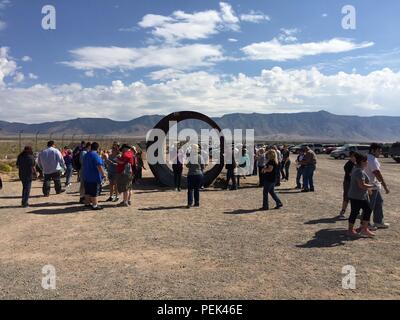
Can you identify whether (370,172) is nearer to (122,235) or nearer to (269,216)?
(269,216)

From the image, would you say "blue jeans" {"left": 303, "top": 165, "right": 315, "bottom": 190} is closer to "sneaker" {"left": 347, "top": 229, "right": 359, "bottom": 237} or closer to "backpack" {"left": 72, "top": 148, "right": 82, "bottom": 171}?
"sneaker" {"left": 347, "top": 229, "right": 359, "bottom": 237}

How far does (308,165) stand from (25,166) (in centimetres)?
879

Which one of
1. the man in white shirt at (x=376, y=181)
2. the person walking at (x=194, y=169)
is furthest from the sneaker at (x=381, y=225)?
the person walking at (x=194, y=169)

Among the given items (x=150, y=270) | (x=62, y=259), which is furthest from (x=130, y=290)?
(x=62, y=259)

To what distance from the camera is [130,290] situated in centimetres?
556

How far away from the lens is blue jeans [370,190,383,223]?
8.98 meters

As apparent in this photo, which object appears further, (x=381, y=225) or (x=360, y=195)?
(x=381, y=225)

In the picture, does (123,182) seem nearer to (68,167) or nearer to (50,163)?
(50,163)

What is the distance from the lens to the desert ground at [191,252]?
562 centimetres

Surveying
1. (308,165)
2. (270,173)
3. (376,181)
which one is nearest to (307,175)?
(308,165)

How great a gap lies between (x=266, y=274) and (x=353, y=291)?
1.18 meters

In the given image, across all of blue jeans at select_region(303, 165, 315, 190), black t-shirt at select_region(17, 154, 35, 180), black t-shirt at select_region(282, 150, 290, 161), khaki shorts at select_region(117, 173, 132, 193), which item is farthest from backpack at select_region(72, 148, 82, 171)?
black t-shirt at select_region(282, 150, 290, 161)

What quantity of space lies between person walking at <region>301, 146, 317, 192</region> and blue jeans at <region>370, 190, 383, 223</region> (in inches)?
219

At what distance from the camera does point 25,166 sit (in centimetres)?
1158
